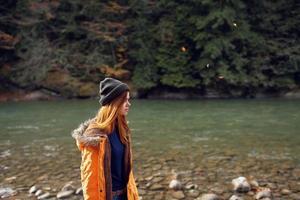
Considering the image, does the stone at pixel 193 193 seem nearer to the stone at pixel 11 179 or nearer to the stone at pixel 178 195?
the stone at pixel 178 195

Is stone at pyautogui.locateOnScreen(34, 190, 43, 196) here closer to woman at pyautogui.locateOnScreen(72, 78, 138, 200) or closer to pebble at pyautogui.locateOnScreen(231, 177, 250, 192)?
pebble at pyautogui.locateOnScreen(231, 177, 250, 192)

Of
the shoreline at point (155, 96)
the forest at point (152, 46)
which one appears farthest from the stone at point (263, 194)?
the forest at point (152, 46)

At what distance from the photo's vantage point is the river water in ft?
19.6

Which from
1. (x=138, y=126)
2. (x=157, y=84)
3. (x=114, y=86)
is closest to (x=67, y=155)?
(x=138, y=126)

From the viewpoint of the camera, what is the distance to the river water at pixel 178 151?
598cm

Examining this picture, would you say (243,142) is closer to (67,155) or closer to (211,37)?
(67,155)

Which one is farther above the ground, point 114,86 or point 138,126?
point 114,86

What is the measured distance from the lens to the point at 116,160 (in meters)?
2.62

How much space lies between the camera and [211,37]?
73.0 feet

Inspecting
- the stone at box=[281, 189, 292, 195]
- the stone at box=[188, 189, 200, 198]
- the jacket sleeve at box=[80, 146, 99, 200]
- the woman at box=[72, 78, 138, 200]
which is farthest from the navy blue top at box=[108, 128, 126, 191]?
the stone at box=[281, 189, 292, 195]

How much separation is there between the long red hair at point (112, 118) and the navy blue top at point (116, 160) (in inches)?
1.4

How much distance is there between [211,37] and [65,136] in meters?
14.0

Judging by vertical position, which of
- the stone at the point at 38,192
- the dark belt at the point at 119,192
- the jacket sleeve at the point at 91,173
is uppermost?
the jacket sleeve at the point at 91,173

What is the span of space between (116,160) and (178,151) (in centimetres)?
563
